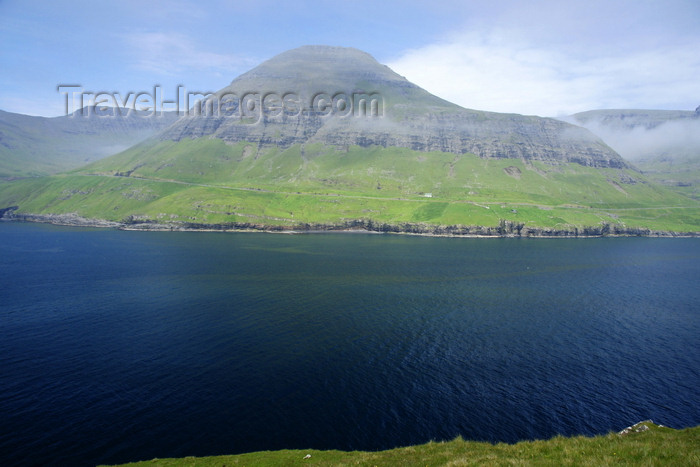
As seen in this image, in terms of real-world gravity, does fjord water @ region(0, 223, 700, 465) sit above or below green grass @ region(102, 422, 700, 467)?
below

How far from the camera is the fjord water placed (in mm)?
43750

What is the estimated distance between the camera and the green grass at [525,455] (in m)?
27.9

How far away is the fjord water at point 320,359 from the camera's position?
1722 inches

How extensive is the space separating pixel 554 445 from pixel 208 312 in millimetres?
73950

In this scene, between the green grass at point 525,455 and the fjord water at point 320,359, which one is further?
the fjord water at point 320,359

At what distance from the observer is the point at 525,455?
3123 centimetres

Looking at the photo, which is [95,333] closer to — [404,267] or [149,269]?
[149,269]

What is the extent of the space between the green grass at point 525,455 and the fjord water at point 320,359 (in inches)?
204

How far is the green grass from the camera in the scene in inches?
1100

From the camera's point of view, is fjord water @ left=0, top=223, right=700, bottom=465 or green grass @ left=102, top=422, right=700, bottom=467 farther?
fjord water @ left=0, top=223, right=700, bottom=465

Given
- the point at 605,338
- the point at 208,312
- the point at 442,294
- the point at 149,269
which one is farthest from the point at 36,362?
the point at 605,338

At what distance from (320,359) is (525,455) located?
37.4 meters

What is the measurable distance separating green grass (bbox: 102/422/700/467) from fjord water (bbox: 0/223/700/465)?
5192 mm

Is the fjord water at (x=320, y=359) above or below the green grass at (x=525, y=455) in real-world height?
below
